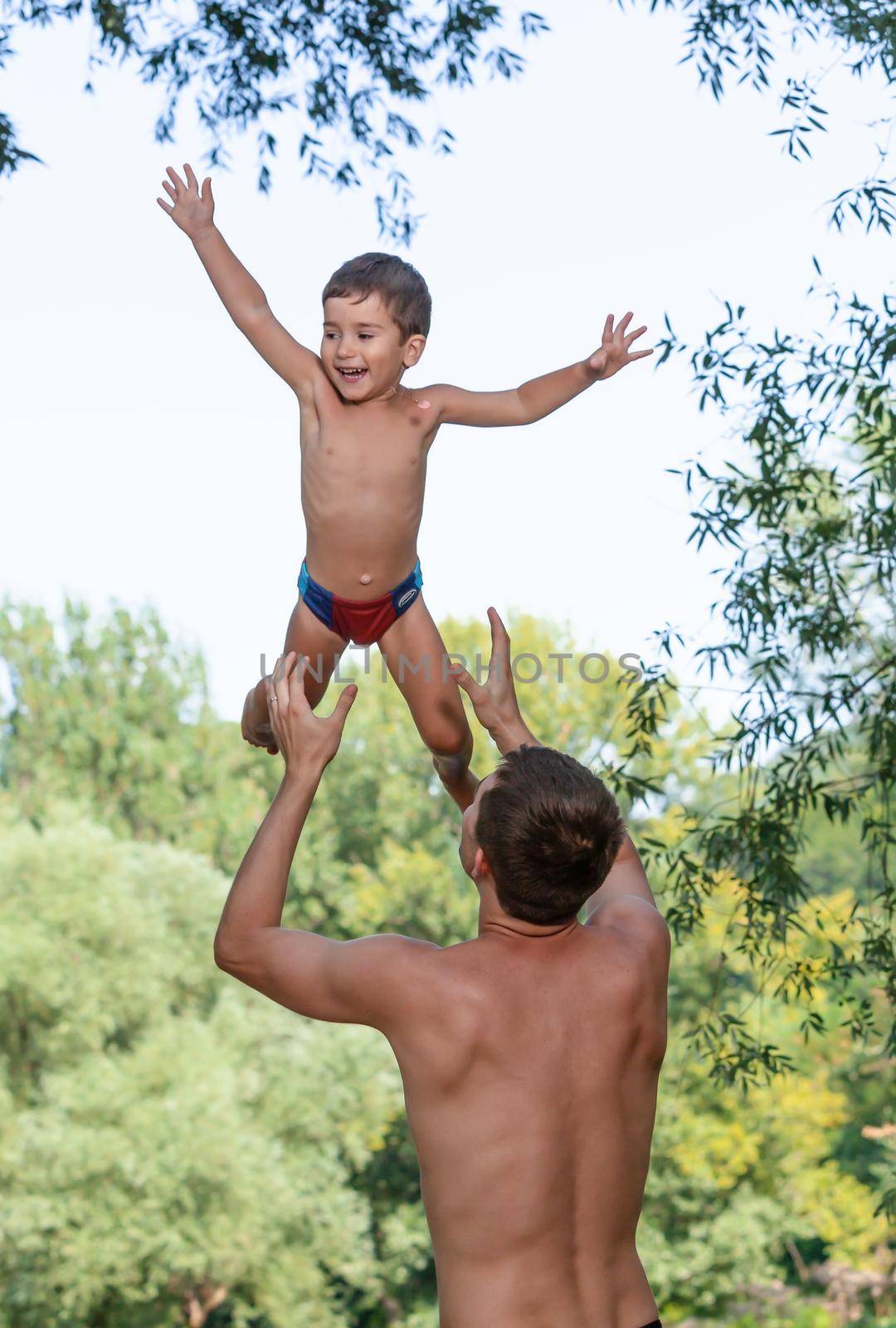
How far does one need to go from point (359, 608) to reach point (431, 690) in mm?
248

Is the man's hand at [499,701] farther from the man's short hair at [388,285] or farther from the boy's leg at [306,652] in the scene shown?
the man's short hair at [388,285]

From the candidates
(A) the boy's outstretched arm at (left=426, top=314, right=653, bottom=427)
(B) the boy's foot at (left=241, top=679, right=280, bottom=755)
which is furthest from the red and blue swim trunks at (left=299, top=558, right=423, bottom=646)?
(A) the boy's outstretched arm at (left=426, top=314, right=653, bottom=427)

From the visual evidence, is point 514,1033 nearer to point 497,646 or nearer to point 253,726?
point 497,646

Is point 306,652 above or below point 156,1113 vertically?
below

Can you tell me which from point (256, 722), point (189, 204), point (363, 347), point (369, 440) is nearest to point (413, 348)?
point (363, 347)

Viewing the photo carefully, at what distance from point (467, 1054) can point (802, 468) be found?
3.58 meters

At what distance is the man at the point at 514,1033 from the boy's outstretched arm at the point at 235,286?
44.3 inches

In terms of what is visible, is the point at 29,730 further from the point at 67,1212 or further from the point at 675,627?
the point at 675,627

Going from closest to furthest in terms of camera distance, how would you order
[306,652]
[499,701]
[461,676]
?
[499,701] → [461,676] → [306,652]

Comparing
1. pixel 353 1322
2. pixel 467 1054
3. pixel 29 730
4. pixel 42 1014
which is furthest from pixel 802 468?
pixel 29 730

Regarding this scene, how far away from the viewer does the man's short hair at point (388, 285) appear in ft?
10.1

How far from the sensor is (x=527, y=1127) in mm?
2225

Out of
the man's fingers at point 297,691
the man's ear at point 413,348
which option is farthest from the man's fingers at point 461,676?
the man's ear at point 413,348

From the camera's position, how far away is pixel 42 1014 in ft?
54.5
